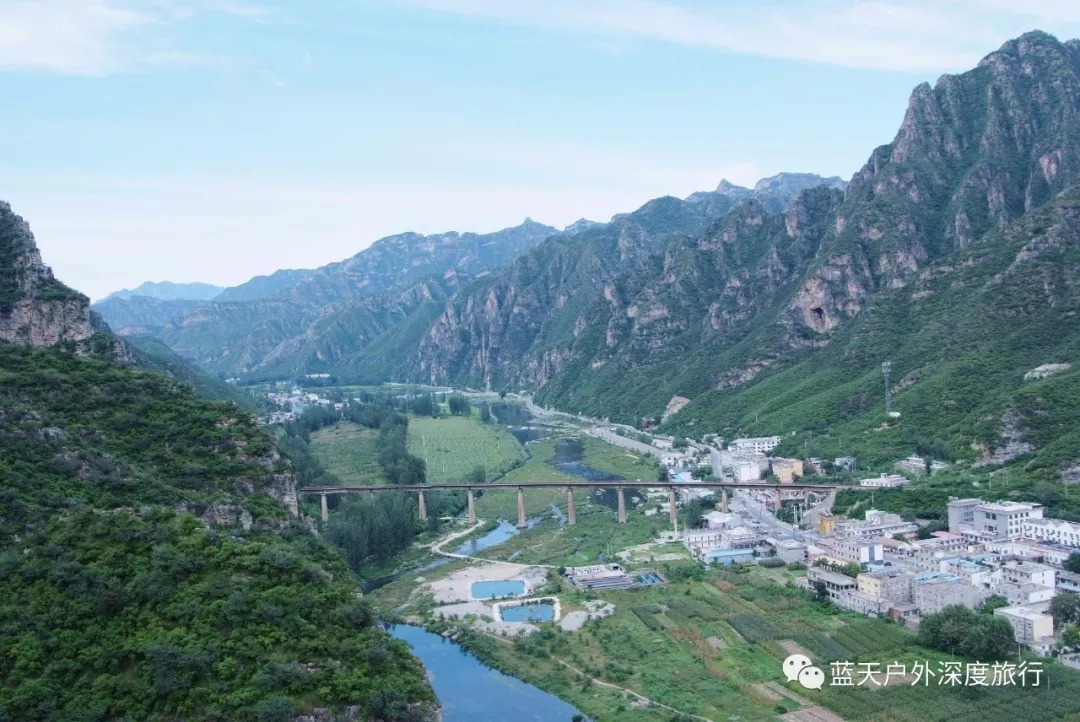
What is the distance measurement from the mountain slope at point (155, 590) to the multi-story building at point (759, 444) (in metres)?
66.2

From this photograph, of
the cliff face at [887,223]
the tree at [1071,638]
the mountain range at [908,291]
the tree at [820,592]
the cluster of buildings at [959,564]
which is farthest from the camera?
the cliff face at [887,223]

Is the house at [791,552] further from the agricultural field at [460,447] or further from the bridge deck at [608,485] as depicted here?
the agricultural field at [460,447]

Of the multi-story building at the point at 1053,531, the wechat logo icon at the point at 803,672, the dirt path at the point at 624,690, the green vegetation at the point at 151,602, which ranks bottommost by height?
the dirt path at the point at 624,690

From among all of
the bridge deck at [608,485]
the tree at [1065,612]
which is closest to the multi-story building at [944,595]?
the tree at [1065,612]

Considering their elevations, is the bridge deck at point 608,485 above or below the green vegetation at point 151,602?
below

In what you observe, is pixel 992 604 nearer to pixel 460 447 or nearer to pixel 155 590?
pixel 155 590

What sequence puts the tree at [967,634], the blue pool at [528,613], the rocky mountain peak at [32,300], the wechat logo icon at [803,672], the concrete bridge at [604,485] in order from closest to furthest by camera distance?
the wechat logo icon at [803,672] < the tree at [967,634] < the blue pool at [528,613] < the rocky mountain peak at [32,300] < the concrete bridge at [604,485]

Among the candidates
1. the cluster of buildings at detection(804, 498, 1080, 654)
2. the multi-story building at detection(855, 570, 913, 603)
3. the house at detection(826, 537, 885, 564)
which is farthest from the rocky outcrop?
the house at detection(826, 537, 885, 564)

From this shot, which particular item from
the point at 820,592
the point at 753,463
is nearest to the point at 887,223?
the point at 753,463

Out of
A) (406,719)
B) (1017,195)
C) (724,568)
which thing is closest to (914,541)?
(724,568)

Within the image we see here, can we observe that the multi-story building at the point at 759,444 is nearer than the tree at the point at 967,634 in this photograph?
No

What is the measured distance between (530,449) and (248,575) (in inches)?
3888

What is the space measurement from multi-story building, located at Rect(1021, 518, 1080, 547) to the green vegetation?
4866cm

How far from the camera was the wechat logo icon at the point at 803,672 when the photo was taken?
43.2 metres
